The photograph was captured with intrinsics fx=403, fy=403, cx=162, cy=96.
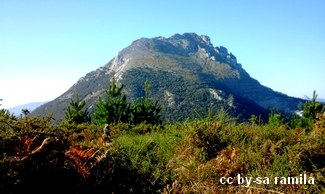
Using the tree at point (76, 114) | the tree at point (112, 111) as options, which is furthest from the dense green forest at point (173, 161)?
the tree at point (76, 114)

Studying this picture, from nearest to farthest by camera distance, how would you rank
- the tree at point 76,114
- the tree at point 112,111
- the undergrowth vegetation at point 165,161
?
the undergrowth vegetation at point 165,161 → the tree at point 112,111 → the tree at point 76,114

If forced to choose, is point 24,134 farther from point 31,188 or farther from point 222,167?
point 222,167

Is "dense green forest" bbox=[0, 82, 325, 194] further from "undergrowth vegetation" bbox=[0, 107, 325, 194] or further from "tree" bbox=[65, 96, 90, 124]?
"tree" bbox=[65, 96, 90, 124]

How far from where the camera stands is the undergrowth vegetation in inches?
223

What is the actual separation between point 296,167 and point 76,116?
2713 cm

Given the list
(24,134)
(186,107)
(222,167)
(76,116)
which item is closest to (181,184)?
(222,167)

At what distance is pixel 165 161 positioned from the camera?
7.86m

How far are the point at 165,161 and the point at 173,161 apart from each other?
346 mm

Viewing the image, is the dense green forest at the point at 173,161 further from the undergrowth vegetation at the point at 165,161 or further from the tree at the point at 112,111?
the tree at the point at 112,111

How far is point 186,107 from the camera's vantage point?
177500 millimetres

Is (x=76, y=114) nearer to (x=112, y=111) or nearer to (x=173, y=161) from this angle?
(x=112, y=111)

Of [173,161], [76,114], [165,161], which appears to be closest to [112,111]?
[76,114]

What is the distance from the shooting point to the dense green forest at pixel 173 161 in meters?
5.70

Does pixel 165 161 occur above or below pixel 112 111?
below
